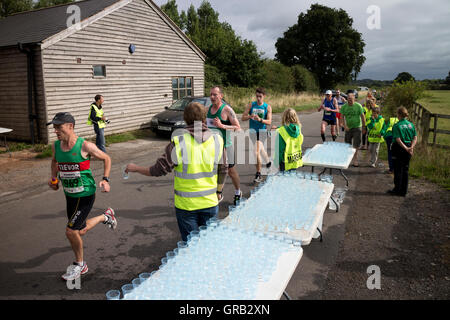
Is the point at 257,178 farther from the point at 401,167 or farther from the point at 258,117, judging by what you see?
the point at 401,167

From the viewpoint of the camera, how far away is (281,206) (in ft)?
12.4

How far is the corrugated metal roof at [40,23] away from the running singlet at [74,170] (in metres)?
9.83

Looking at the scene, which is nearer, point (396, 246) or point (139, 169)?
point (139, 169)

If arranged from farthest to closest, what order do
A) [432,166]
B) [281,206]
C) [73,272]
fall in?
[432,166] < [73,272] < [281,206]

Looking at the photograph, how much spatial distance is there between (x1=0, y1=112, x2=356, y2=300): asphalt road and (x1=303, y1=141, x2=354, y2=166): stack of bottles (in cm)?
96

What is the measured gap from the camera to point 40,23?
14.4m

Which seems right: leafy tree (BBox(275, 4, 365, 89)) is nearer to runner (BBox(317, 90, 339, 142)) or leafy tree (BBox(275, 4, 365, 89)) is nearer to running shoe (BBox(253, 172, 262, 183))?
runner (BBox(317, 90, 339, 142))

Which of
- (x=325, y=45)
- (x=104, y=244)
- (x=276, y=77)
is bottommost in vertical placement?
(x=104, y=244)

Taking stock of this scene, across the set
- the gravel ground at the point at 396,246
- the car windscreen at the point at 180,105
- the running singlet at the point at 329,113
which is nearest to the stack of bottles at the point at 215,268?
the gravel ground at the point at 396,246

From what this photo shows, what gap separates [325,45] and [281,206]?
5746 centimetres

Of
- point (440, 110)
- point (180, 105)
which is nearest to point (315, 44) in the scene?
point (440, 110)

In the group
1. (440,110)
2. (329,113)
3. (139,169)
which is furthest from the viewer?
(440,110)

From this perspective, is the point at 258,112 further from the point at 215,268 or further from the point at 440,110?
the point at 440,110

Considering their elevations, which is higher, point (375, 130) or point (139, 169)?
point (139, 169)
